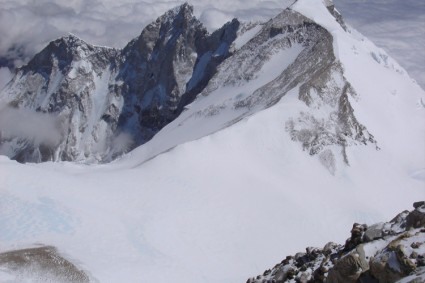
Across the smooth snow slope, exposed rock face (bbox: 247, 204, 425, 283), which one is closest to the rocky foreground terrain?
exposed rock face (bbox: 247, 204, 425, 283)

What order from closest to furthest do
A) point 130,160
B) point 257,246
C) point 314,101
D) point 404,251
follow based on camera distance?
point 404,251
point 257,246
point 314,101
point 130,160

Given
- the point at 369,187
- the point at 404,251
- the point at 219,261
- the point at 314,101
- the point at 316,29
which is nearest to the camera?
the point at 404,251

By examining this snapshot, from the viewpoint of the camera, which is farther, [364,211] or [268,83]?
[268,83]

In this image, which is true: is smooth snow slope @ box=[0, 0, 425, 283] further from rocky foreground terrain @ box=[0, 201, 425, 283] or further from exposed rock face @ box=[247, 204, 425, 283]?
exposed rock face @ box=[247, 204, 425, 283]

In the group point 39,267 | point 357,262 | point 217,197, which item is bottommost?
point 217,197

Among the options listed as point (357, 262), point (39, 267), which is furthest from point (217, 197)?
point (357, 262)

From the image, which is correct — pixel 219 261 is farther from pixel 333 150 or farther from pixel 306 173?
pixel 333 150

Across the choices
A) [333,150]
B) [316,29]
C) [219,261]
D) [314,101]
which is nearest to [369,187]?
[333,150]

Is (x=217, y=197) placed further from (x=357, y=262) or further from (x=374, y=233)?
(x=357, y=262)
